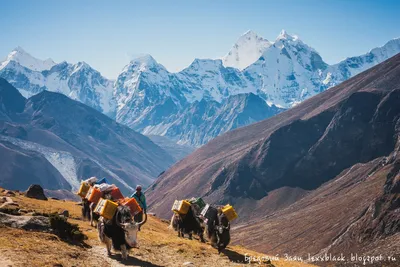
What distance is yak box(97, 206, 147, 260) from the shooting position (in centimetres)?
2386

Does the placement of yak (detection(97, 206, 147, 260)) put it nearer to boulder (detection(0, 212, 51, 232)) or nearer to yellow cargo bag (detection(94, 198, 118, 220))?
yellow cargo bag (detection(94, 198, 118, 220))

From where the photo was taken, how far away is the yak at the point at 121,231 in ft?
78.3

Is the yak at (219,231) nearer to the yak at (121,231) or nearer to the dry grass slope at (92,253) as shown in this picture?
the dry grass slope at (92,253)

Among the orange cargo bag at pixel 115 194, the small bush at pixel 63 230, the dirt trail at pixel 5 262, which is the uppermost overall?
the orange cargo bag at pixel 115 194

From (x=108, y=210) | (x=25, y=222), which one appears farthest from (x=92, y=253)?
(x=25, y=222)

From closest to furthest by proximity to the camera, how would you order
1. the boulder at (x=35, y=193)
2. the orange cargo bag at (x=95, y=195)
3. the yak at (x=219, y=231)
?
the yak at (x=219, y=231), the orange cargo bag at (x=95, y=195), the boulder at (x=35, y=193)

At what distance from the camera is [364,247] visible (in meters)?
157

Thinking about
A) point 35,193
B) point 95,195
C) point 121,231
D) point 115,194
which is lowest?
point 121,231

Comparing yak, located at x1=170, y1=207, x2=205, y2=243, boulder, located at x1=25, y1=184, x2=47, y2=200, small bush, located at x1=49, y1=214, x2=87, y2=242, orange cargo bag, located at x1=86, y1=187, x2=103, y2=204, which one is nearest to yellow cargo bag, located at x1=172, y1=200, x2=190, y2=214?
yak, located at x1=170, y1=207, x2=205, y2=243

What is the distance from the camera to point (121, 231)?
2447cm

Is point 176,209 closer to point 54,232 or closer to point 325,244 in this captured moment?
point 54,232

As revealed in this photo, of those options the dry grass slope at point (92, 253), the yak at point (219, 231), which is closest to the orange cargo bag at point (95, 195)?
the dry grass slope at point (92, 253)

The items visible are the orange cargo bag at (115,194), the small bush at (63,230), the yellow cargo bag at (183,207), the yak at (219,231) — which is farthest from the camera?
the yellow cargo bag at (183,207)

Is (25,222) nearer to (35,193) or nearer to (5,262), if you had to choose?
(5,262)
